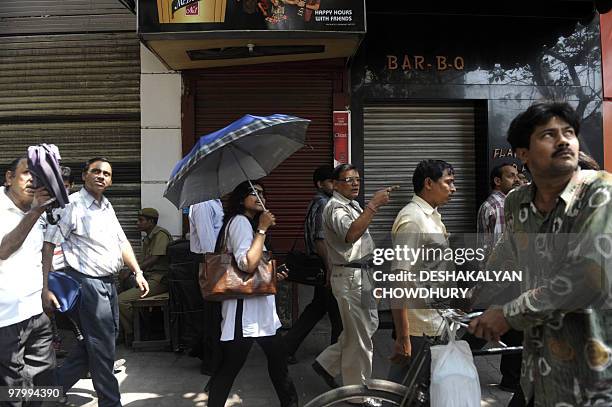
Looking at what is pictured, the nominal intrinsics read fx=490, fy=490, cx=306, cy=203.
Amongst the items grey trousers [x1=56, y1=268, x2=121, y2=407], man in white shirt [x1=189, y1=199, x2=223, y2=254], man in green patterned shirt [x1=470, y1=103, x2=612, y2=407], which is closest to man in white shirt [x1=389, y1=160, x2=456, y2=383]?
man in green patterned shirt [x1=470, y1=103, x2=612, y2=407]

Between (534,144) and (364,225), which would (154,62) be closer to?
(364,225)

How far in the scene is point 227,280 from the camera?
3240 mm

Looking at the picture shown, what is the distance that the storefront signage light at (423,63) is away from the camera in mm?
6594

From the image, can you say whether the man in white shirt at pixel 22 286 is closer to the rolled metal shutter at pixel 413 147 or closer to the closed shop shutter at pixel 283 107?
the closed shop shutter at pixel 283 107

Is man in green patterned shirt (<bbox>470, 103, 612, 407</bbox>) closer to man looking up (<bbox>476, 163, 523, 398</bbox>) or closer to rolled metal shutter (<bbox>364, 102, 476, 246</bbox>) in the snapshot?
man looking up (<bbox>476, 163, 523, 398</bbox>)

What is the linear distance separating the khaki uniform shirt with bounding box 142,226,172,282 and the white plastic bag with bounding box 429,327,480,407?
4.03m

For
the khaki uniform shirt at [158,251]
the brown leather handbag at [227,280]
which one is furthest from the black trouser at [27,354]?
the khaki uniform shirt at [158,251]

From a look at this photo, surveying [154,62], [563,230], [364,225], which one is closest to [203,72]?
[154,62]

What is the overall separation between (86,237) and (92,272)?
0.26 m

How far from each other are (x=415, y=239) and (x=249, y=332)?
136 cm

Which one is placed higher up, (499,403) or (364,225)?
(364,225)

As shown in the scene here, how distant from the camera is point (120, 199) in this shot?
→ 6.68m

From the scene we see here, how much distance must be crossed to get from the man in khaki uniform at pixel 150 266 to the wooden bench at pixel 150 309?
133mm

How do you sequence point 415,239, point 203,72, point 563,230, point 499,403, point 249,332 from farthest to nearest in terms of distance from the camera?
point 203,72 → point 499,403 → point 249,332 → point 415,239 → point 563,230
